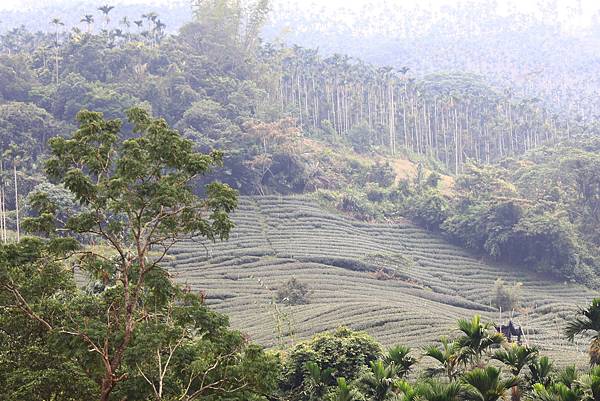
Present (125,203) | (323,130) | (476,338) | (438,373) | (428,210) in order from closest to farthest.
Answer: (125,203) < (476,338) < (438,373) < (428,210) < (323,130)

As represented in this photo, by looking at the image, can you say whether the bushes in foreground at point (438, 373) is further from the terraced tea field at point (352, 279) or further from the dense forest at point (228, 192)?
the terraced tea field at point (352, 279)

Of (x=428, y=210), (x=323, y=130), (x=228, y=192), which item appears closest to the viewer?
(x=228, y=192)

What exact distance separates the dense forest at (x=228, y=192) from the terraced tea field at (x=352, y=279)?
1942mm

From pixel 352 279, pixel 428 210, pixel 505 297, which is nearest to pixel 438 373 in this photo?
pixel 352 279

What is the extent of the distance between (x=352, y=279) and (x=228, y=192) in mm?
31317

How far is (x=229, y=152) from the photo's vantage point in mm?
54125

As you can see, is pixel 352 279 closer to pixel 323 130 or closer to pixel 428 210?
pixel 428 210

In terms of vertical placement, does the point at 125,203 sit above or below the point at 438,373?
above

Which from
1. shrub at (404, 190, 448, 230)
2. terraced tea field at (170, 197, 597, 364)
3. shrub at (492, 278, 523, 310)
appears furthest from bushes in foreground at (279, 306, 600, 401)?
shrub at (404, 190, 448, 230)

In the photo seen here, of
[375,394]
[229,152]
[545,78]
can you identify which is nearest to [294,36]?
[545,78]

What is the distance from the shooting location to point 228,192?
13391mm

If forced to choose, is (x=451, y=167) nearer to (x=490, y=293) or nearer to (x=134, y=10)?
(x=490, y=293)

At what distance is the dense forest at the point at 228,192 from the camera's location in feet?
42.6

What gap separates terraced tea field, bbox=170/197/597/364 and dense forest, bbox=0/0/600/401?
194cm
